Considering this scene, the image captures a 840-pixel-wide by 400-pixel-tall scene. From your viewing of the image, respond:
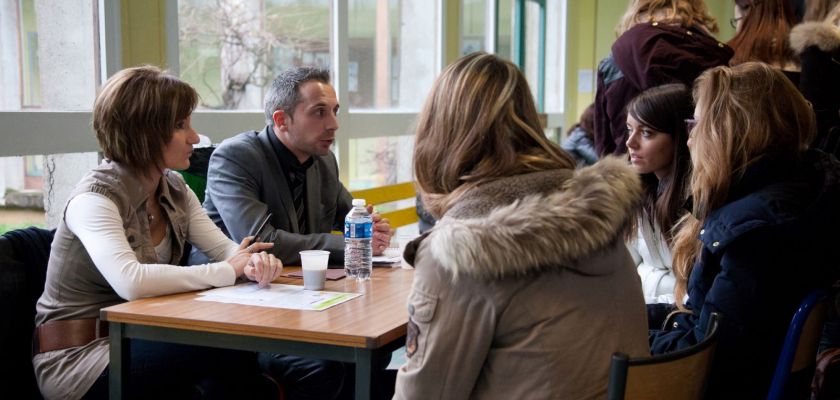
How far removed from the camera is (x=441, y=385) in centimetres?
139

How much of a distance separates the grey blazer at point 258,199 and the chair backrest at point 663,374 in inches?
51.2

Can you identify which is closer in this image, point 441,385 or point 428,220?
point 441,385

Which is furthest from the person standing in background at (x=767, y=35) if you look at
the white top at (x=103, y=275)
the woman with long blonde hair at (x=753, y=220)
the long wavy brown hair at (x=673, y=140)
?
the white top at (x=103, y=275)

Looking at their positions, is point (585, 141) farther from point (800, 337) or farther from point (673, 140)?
point (800, 337)

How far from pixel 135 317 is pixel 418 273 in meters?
0.77

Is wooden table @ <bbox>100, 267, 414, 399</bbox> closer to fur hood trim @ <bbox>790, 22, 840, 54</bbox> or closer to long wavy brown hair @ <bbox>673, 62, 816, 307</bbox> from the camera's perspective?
long wavy brown hair @ <bbox>673, 62, 816, 307</bbox>

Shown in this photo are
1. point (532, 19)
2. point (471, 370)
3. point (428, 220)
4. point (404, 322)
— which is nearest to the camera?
point (471, 370)

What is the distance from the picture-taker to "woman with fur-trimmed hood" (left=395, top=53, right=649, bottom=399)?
1.34 meters

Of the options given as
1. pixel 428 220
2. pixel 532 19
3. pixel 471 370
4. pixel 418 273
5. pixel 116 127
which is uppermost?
pixel 532 19

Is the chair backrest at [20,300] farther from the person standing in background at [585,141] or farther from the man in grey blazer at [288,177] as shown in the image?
the person standing in background at [585,141]

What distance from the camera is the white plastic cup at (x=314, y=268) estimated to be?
2.09 m

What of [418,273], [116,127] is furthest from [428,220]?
[418,273]

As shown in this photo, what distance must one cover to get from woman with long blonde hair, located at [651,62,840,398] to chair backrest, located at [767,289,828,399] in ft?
0.16

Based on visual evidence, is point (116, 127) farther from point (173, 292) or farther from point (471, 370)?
point (471, 370)
